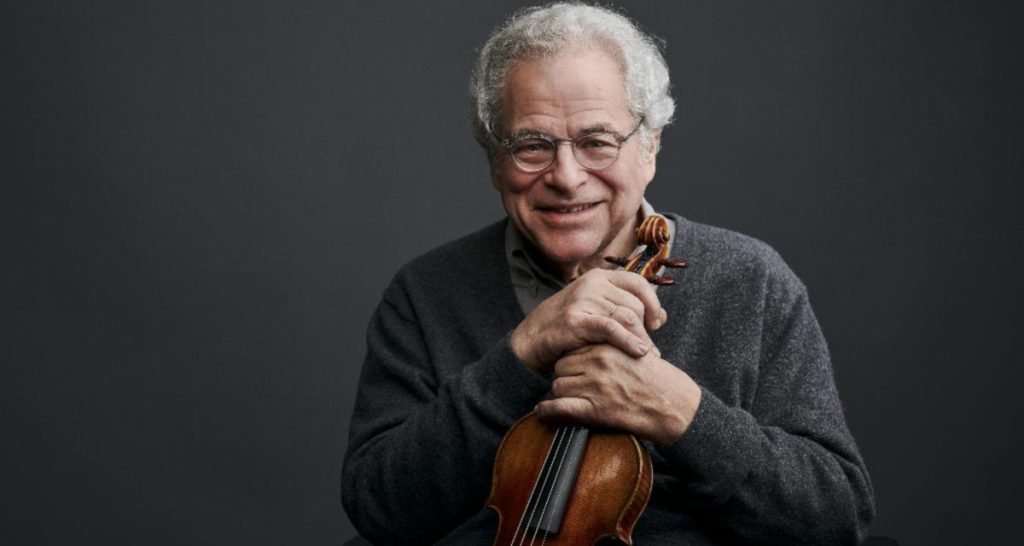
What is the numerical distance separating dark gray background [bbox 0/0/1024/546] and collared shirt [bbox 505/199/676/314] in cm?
90

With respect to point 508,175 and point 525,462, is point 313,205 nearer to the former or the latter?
point 508,175

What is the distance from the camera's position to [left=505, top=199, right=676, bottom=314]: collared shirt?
216 cm

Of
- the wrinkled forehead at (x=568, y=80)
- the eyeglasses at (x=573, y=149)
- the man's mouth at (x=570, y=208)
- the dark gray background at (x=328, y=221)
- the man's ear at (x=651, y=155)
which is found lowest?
the dark gray background at (x=328, y=221)

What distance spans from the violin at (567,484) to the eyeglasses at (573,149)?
A: 255mm

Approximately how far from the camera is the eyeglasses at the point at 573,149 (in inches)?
78.2

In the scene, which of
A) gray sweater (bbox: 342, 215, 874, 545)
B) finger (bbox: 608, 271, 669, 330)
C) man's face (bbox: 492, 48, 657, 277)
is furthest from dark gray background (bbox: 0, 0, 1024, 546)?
finger (bbox: 608, 271, 669, 330)

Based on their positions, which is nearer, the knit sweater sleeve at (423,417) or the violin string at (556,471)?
the violin string at (556,471)

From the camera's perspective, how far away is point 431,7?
307cm

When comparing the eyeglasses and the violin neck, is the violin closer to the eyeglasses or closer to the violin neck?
the violin neck

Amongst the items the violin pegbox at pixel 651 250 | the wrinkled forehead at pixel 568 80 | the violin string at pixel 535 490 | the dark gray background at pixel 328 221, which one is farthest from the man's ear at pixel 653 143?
the dark gray background at pixel 328 221

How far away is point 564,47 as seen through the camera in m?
1.99

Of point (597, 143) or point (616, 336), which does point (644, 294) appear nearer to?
point (616, 336)

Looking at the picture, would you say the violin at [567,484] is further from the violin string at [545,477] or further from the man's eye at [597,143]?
the man's eye at [597,143]

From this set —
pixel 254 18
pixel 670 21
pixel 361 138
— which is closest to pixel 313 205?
pixel 361 138
